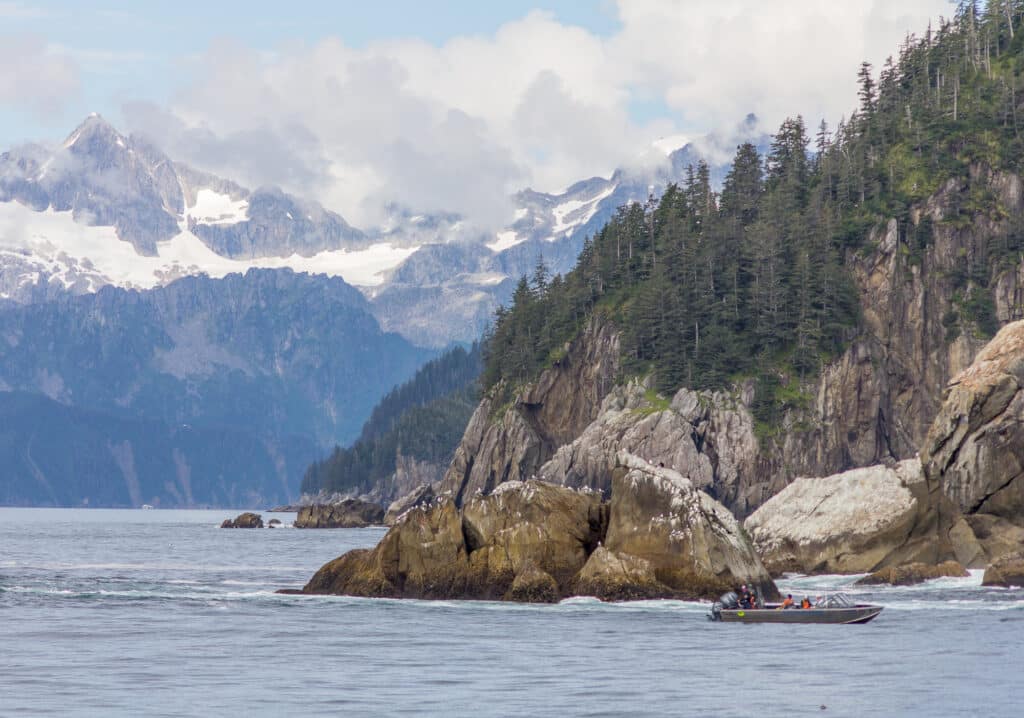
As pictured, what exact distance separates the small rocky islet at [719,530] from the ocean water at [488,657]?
2.11 m

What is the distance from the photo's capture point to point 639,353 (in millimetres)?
195000

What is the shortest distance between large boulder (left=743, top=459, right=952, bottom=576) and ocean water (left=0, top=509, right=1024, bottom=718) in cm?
783

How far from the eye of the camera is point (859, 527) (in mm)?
105062

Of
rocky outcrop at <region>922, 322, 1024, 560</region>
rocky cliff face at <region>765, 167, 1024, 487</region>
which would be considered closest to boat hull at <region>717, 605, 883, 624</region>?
rocky outcrop at <region>922, 322, 1024, 560</region>

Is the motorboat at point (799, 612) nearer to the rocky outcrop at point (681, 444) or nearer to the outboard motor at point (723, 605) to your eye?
the outboard motor at point (723, 605)

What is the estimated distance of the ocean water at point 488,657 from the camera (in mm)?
52688

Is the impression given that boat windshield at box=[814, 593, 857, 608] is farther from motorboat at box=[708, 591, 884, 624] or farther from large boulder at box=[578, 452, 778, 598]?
large boulder at box=[578, 452, 778, 598]

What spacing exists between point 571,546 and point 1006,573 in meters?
27.9

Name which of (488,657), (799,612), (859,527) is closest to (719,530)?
(799,612)

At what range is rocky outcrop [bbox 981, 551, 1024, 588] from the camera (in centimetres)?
9062

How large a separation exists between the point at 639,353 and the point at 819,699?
142 m

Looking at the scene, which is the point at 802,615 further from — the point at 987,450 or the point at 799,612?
the point at 987,450

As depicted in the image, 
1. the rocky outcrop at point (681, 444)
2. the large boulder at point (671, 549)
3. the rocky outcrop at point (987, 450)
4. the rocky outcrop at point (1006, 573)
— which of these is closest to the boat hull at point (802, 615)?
the large boulder at point (671, 549)

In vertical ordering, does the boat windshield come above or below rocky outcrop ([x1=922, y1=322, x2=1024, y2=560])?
below
